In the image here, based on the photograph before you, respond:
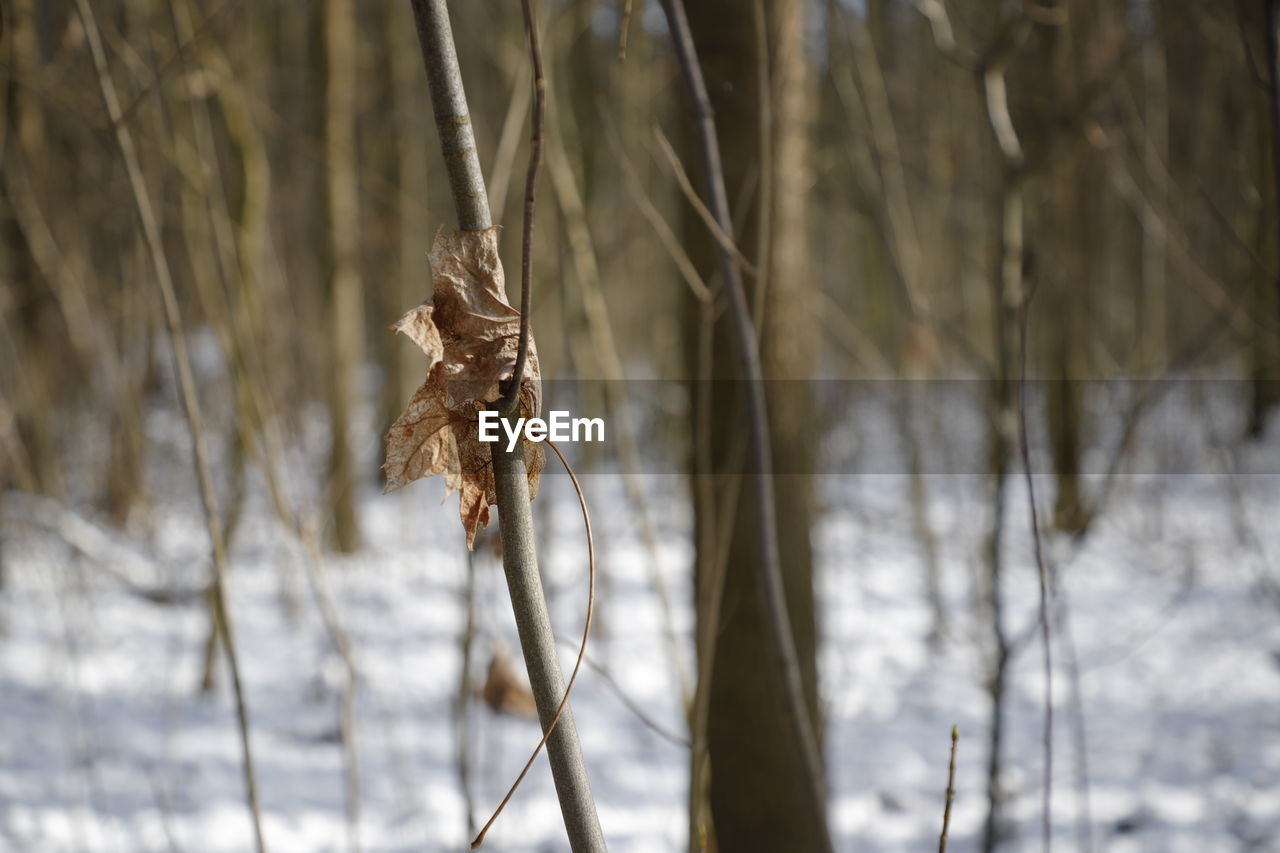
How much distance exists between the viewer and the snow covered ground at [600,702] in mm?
2309

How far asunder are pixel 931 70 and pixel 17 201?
17.9 ft

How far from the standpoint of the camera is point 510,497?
48 cm

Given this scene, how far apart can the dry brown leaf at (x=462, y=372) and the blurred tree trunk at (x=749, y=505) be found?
3.71 ft

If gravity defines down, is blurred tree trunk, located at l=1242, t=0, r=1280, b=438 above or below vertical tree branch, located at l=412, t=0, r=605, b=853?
above

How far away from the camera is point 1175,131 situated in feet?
25.2

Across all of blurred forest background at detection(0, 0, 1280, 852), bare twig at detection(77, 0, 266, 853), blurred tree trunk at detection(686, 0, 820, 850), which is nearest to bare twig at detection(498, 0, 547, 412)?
blurred forest background at detection(0, 0, 1280, 852)

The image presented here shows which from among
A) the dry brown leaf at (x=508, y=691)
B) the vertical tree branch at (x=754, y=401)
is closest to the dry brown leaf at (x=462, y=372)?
the vertical tree branch at (x=754, y=401)

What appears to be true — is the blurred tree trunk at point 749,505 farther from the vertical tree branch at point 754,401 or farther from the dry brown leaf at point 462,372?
the dry brown leaf at point 462,372

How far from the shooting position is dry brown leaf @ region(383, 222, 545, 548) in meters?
0.50

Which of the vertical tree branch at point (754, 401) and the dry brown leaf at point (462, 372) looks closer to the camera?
the dry brown leaf at point (462, 372)

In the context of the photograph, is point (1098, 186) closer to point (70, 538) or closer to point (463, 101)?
point (70, 538)

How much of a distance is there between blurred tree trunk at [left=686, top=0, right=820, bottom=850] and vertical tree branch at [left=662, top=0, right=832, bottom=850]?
0.58 metres

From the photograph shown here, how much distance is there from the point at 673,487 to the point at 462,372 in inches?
215

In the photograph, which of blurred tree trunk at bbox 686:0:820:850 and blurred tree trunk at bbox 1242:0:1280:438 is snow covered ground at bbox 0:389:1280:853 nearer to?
blurred tree trunk at bbox 686:0:820:850
